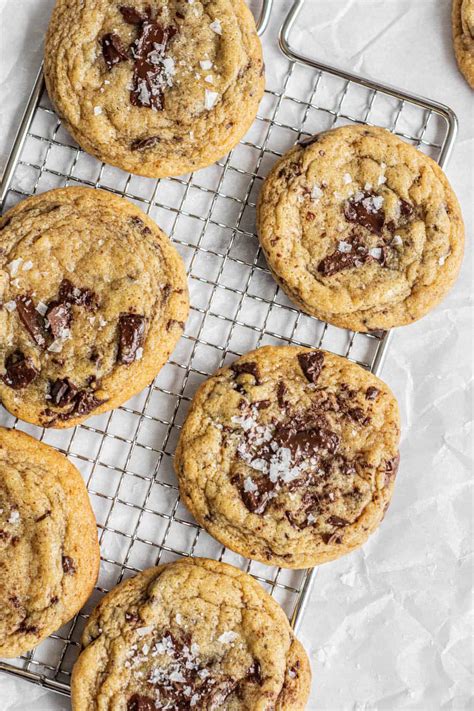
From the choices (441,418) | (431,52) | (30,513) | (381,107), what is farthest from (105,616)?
(431,52)

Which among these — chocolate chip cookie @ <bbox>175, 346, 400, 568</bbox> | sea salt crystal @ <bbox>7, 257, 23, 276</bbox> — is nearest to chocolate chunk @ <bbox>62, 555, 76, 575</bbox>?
chocolate chip cookie @ <bbox>175, 346, 400, 568</bbox>

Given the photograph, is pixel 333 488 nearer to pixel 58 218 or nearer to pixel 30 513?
pixel 30 513

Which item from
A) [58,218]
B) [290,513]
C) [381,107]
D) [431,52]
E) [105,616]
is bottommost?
[105,616]

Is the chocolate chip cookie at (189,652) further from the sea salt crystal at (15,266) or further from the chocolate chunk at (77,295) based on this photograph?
the sea salt crystal at (15,266)

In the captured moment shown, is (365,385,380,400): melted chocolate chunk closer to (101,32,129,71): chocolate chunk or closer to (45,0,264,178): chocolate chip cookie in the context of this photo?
(45,0,264,178): chocolate chip cookie

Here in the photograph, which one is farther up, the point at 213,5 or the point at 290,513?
the point at 213,5

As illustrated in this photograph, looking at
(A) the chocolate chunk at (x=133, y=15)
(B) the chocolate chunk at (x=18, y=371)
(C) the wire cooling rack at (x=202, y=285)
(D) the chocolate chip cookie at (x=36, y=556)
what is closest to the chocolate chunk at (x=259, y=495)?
(C) the wire cooling rack at (x=202, y=285)

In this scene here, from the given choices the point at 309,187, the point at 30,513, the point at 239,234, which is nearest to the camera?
Result: the point at 30,513
